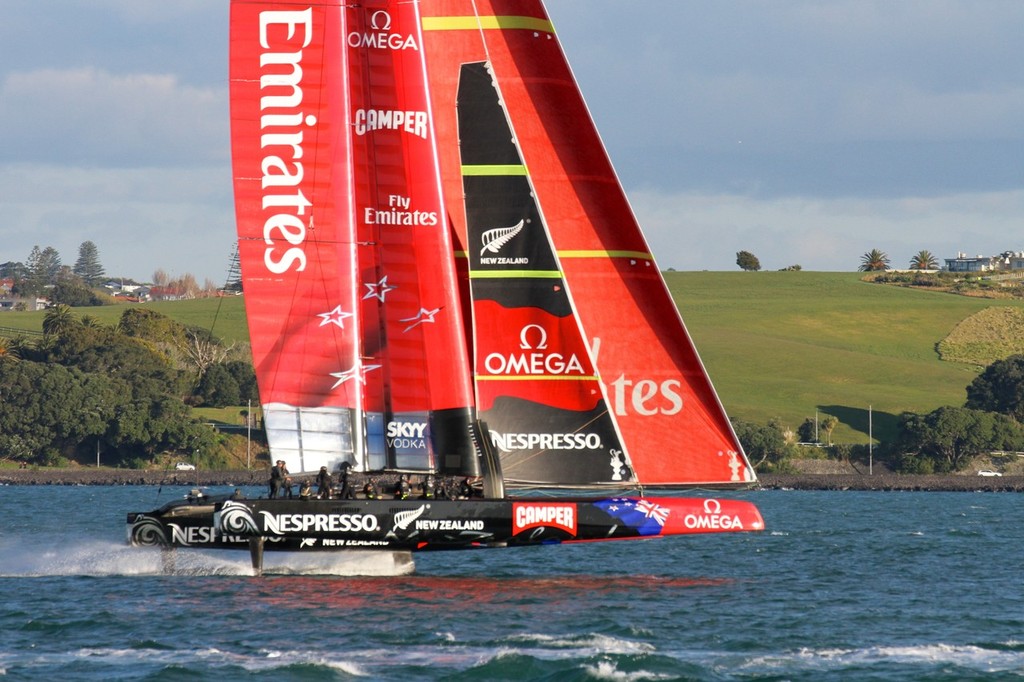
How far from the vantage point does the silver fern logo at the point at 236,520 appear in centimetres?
2698

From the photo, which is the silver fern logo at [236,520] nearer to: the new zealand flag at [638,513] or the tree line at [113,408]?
the new zealand flag at [638,513]

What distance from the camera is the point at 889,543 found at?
42.9 meters

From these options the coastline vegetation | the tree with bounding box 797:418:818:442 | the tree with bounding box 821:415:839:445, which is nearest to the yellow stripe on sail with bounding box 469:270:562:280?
the coastline vegetation

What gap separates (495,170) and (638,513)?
23.0 ft

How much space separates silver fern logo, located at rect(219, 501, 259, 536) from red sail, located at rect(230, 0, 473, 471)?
66.4 inches

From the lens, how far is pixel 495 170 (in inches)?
1158

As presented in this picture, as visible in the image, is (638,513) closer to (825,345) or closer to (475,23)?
(475,23)

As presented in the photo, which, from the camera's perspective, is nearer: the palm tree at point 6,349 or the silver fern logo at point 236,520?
the silver fern logo at point 236,520

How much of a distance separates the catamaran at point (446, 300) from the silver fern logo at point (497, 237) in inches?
1.7

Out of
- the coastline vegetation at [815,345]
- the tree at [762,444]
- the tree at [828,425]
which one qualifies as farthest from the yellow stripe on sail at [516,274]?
the tree at [828,425]

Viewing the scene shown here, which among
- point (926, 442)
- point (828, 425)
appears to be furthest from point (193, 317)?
point (926, 442)

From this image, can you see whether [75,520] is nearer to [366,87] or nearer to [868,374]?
[366,87]

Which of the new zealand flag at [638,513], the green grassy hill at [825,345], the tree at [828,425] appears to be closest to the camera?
the new zealand flag at [638,513]

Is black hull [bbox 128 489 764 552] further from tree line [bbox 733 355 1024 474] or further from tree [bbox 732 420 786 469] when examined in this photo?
tree [bbox 732 420 786 469]
